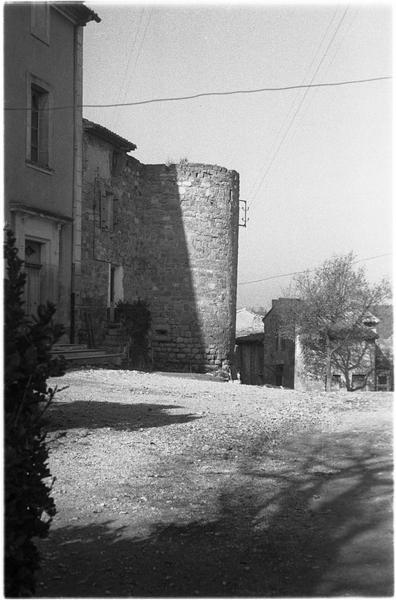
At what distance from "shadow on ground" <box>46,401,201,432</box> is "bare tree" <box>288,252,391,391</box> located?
23.8 metres

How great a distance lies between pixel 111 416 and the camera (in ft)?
27.1

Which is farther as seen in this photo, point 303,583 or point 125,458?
point 125,458

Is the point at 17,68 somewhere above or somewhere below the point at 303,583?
above

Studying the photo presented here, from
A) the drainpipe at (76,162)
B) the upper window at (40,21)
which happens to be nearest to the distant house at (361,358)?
the drainpipe at (76,162)

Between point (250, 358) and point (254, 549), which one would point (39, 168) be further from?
point (250, 358)

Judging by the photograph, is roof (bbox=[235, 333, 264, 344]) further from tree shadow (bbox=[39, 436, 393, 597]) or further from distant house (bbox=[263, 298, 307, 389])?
tree shadow (bbox=[39, 436, 393, 597])

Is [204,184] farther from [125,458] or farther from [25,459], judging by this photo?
[25,459]

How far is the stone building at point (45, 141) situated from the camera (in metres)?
13.1

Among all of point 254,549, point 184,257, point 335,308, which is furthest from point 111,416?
point 335,308

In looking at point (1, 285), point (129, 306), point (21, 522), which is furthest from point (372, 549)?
point (129, 306)

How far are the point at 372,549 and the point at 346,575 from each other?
42cm

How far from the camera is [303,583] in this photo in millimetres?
3463

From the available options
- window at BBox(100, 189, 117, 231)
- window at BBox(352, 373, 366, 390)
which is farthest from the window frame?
window at BBox(352, 373, 366, 390)

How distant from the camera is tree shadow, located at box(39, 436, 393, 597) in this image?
3463 mm
